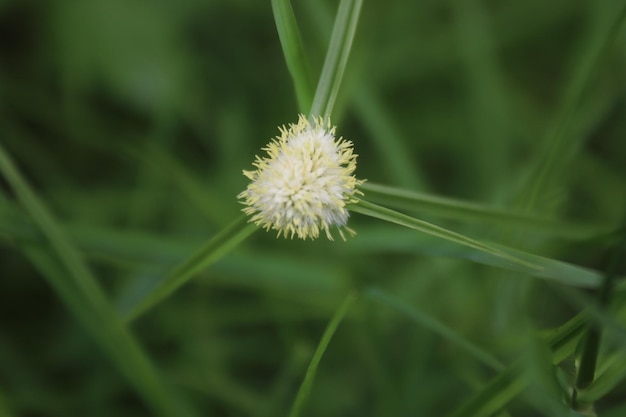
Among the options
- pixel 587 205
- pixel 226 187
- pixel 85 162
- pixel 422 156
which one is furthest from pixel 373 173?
pixel 85 162

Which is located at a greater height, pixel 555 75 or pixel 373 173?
pixel 555 75

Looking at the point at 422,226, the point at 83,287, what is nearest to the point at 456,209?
the point at 422,226

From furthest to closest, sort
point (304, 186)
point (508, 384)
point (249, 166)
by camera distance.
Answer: point (249, 166) < point (508, 384) < point (304, 186)

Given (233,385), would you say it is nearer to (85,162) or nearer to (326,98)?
(85,162)

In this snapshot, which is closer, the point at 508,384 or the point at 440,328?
the point at 508,384

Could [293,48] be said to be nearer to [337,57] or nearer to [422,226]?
[337,57]

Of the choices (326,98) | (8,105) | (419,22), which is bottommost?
(326,98)
